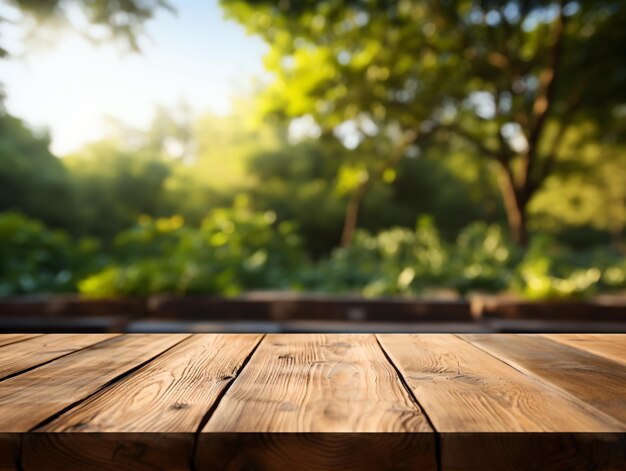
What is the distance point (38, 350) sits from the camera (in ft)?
4.14

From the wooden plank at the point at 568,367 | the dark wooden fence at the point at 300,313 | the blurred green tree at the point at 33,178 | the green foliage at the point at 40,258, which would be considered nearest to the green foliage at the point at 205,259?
the dark wooden fence at the point at 300,313

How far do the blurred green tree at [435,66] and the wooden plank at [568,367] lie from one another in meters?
5.15

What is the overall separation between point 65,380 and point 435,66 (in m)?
7.73

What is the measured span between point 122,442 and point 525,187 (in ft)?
27.4

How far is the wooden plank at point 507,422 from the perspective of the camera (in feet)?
2.14

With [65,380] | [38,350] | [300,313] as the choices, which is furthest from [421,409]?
[300,313]

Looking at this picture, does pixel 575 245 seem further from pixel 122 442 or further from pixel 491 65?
pixel 122 442

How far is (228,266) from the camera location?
173 inches

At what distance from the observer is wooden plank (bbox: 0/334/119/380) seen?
108 centimetres

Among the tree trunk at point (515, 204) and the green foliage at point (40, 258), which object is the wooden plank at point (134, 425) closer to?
the green foliage at point (40, 258)

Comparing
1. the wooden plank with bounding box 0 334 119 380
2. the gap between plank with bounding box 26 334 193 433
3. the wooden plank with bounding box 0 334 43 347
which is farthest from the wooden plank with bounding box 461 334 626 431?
the wooden plank with bounding box 0 334 43 347

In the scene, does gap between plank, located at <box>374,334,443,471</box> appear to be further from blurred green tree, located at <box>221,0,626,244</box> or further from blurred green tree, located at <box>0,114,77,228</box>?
blurred green tree, located at <box>0,114,77,228</box>

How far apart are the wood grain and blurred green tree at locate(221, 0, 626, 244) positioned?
532 cm

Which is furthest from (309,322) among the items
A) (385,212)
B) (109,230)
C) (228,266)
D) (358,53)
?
(385,212)
